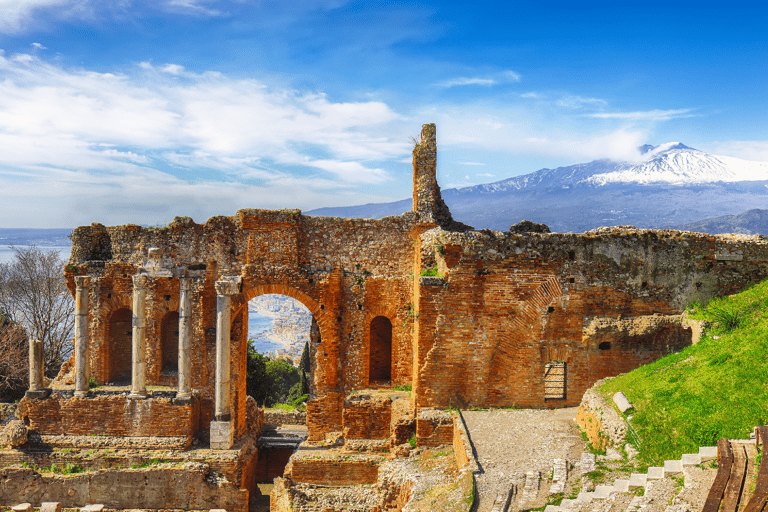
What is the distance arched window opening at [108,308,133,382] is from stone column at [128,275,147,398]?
10.2ft

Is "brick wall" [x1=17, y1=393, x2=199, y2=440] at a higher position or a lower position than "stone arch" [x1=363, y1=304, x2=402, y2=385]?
lower

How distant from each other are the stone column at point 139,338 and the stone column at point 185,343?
104 cm

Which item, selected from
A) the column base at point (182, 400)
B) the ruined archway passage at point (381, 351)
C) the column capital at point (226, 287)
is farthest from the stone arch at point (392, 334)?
the column base at point (182, 400)

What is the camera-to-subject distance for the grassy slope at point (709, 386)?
7867 mm

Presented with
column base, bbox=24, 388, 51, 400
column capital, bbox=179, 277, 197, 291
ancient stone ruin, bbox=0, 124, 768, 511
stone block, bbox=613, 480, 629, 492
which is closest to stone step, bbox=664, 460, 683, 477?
stone block, bbox=613, 480, 629, 492

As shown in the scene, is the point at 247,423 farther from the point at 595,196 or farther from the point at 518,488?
the point at 595,196

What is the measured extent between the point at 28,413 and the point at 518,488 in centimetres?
1372

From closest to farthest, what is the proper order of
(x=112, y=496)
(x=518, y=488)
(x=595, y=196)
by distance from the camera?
(x=518, y=488), (x=112, y=496), (x=595, y=196)

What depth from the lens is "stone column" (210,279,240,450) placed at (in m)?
15.9

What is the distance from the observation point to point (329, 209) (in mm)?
133000

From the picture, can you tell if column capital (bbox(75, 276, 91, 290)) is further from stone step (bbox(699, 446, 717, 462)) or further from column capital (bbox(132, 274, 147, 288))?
stone step (bbox(699, 446, 717, 462))

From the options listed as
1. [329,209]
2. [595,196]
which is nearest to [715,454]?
[329,209]

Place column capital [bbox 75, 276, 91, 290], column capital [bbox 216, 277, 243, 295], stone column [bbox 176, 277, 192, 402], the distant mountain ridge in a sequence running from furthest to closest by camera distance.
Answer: the distant mountain ridge, column capital [bbox 75, 276, 91, 290], stone column [bbox 176, 277, 192, 402], column capital [bbox 216, 277, 243, 295]

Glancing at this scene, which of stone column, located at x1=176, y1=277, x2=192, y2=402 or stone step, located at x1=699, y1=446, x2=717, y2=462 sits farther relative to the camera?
stone column, located at x1=176, y1=277, x2=192, y2=402
